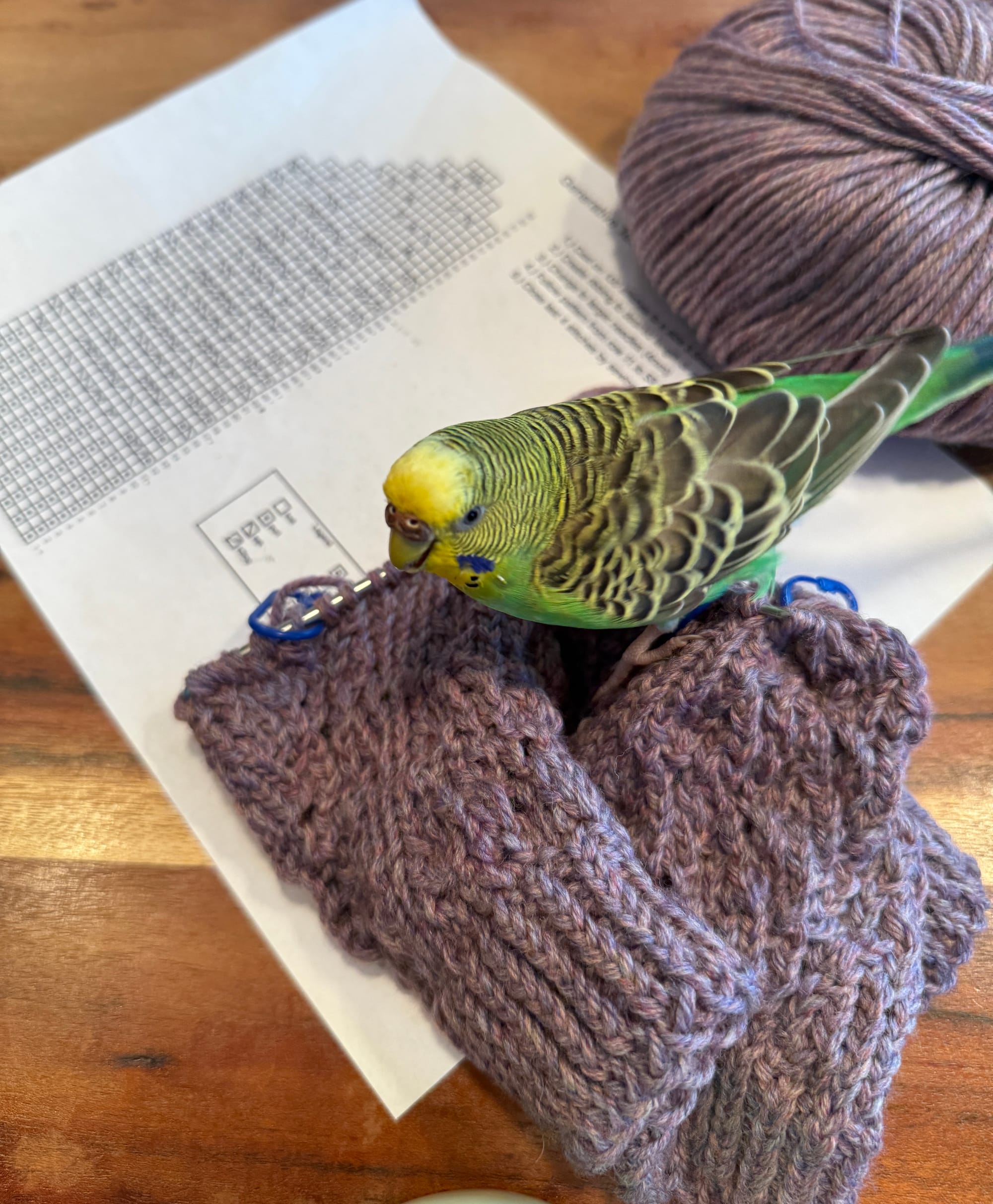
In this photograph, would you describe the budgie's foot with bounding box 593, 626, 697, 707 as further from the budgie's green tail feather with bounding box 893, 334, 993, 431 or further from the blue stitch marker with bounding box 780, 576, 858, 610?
the budgie's green tail feather with bounding box 893, 334, 993, 431

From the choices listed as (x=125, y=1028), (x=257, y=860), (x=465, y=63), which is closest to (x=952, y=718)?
(x=257, y=860)

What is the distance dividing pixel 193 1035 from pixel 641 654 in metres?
0.42

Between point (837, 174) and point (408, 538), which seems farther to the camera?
point (837, 174)

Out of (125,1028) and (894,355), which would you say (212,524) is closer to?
(125,1028)

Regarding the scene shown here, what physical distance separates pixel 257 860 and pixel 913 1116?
50cm

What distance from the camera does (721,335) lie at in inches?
26.9

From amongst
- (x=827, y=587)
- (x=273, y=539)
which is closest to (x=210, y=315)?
(x=273, y=539)

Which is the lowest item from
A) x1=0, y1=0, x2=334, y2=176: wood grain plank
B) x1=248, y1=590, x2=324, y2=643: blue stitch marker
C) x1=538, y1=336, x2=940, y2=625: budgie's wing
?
x1=538, y1=336, x2=940, y2=625: budgie's wing

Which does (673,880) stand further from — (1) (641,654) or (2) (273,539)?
(2) (273,539)

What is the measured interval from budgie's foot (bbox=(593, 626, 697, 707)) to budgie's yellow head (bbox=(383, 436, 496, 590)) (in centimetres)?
14

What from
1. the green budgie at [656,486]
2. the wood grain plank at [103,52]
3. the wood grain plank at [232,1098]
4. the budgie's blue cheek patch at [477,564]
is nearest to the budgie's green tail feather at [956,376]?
the green budgie at [656,486]

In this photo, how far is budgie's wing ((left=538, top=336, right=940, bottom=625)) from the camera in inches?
18.6

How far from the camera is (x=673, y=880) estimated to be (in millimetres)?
488

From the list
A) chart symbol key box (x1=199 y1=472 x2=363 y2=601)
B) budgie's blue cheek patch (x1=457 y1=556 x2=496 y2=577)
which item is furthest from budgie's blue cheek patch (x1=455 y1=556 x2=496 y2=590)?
chart symbol key box (x1=199 y1=472 x2=363 y2=601)
